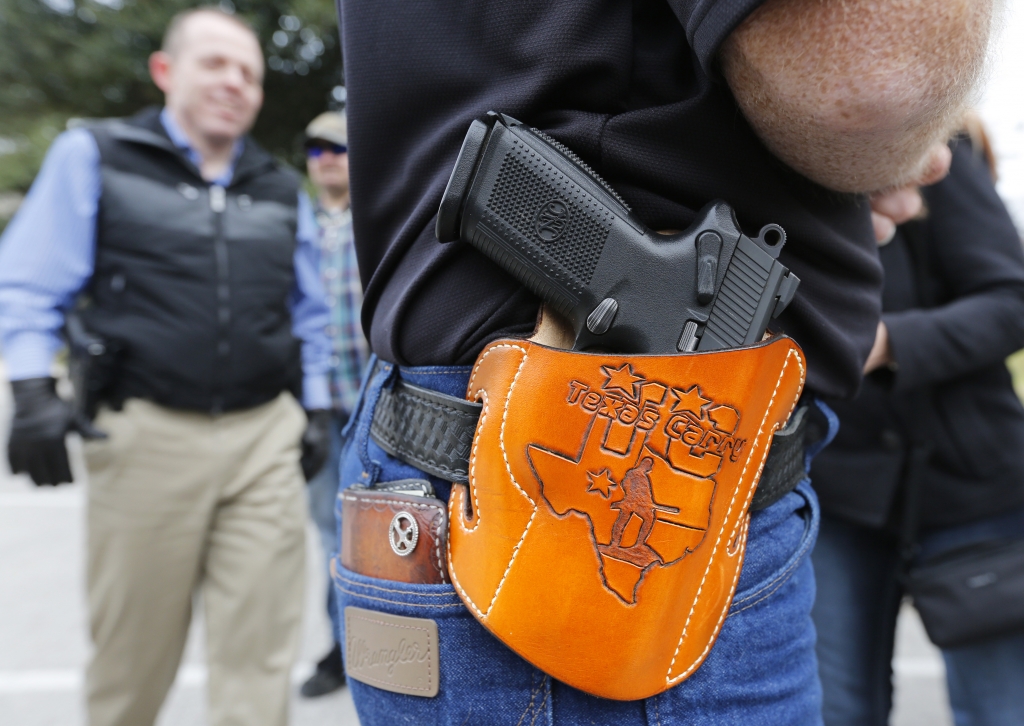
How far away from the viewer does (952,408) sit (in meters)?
1.54

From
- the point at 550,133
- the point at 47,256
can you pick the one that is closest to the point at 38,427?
the point at 47,256

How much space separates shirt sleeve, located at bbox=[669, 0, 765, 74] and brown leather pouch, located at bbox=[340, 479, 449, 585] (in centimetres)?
51

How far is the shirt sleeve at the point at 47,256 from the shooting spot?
194 centimetres

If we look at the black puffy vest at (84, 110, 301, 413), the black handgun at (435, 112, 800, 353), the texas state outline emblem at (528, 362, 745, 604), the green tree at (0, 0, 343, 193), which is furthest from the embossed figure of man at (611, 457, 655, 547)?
the green tree at (0, 0, 343, 193)

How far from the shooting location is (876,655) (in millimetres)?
1665

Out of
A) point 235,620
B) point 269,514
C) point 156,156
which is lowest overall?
point 235,620

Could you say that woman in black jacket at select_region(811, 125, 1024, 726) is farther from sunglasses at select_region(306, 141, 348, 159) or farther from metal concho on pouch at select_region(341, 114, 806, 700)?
sunglasses at select_region(306, 141, 348, 159)

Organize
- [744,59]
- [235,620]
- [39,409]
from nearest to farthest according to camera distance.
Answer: [744,59] < [39,409] < [235,620]

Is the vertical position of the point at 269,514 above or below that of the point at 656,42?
below

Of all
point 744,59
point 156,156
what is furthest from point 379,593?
point 156,156

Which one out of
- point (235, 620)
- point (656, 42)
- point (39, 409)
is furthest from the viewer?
point (235, 620)

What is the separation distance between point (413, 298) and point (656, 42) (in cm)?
38

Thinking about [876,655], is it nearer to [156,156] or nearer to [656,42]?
[656,42]

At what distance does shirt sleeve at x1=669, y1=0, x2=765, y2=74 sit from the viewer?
1.89 ft
